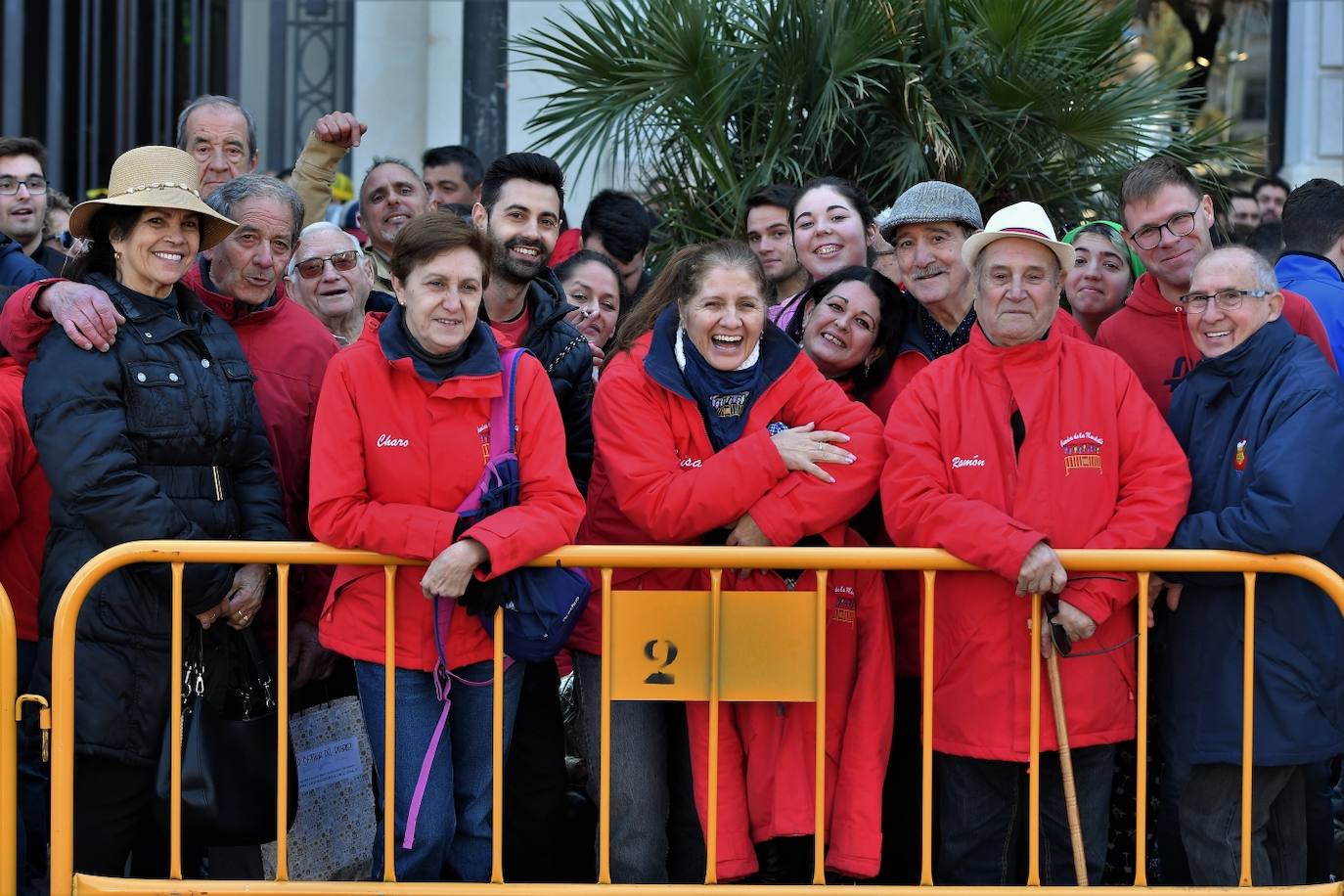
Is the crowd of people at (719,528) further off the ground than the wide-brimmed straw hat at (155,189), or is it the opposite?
the wide-brimmed straw hat at (155,189)

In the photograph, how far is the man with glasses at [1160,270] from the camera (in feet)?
16.6

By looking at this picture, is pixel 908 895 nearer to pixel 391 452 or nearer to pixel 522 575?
pixel 522 575

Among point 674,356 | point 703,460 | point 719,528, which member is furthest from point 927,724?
point 674,356

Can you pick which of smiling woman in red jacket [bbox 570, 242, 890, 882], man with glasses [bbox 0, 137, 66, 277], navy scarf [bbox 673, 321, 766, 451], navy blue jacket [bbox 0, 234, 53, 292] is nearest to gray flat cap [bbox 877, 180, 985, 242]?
smiling woman in red jacket [bbox 570, 242, 890, 882]

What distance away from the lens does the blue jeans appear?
437 cm

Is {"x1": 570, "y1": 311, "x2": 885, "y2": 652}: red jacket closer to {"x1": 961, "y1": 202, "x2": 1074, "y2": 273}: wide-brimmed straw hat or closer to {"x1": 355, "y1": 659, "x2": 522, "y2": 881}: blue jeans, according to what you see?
{"x1": 355, "y1": 659, "x2": 522, "y2": 881}: blue jeans

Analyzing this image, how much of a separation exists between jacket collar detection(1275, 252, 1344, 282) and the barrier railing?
161 centimetres

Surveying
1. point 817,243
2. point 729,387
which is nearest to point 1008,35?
point 817,243

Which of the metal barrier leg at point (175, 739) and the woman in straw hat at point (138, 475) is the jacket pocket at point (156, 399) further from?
the metal barrier leg at point (175, 739)

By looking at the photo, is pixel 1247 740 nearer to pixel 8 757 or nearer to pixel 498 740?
pixel 498 740

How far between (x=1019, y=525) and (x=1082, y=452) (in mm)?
321

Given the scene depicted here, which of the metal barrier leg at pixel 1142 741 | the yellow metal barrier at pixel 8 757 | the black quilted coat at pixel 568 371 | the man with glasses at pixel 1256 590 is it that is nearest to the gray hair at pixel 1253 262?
the man with glasses at pixel 1256 590

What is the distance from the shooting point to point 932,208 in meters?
5.18

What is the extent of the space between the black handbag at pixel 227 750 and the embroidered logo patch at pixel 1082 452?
90.7 inches
